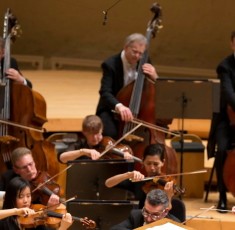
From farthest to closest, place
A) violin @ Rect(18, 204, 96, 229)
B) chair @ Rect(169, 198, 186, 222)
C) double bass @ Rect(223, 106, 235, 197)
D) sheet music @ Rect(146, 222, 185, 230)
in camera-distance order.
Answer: double bass @ Rect(223, 106, 235, 197)
chair @ Rect(169, 198, 186, 222)
violin @ Rect(18, 204, 96, 229)
sheet music @ Rect(146, 222, 185, 230)

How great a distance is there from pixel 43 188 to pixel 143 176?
22.3 inches

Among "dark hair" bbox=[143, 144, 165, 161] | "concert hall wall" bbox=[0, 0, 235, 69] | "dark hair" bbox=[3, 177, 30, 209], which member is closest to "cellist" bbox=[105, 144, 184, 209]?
"dark hair" bbox=[143, 144, 165, 161]

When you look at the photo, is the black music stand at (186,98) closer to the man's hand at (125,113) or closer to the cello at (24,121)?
the man's hand at (125,113)

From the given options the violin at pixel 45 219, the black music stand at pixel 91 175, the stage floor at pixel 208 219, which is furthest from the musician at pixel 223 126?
the violin at pixel 45 219

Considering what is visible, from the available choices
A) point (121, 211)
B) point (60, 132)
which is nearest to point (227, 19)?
point (60, 132)

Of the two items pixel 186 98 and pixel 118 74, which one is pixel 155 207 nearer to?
pixel 186 98

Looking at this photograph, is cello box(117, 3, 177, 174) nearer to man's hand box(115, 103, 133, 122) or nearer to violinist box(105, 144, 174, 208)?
man's hand box(115, 103, 133, 122)

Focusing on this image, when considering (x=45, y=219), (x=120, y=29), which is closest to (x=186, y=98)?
(x=45, y=219)

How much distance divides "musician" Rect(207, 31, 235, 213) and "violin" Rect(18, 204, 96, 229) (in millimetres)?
1300

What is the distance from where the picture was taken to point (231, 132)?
5.07 m

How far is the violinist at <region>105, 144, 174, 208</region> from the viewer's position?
434 centimetres

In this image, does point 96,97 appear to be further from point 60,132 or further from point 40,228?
point 40,228

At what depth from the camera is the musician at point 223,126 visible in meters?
4.96

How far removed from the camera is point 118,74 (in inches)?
207
